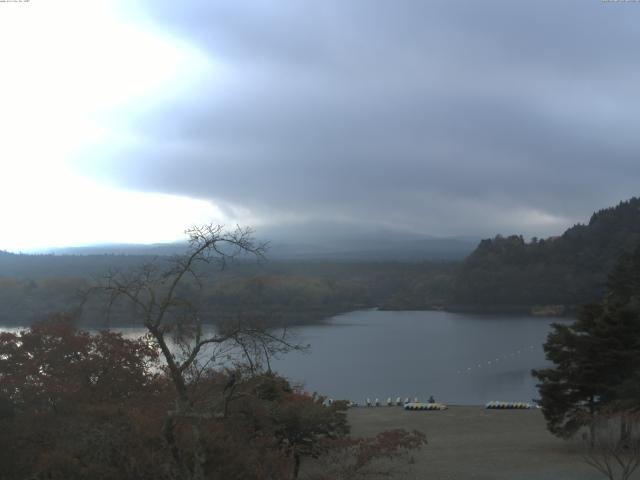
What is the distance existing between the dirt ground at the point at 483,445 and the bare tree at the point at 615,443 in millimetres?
303

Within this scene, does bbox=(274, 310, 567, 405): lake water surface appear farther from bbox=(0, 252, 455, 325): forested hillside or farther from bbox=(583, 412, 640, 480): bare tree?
bbox=(583, 412, 640, 480): bare tree

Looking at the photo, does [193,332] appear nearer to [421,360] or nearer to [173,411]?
[173,411]

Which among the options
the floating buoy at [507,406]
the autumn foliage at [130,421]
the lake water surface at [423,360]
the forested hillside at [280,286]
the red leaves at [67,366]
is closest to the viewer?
the autumn foliage at [130,421]

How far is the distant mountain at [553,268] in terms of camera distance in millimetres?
78125

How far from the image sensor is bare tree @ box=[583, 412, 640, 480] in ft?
35.8

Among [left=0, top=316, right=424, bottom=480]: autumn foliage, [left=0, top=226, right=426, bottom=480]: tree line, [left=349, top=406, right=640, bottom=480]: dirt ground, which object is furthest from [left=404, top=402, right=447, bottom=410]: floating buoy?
[left=0, top=226, right=426, bottom=480]: tree line

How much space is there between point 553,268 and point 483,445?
2771 inches

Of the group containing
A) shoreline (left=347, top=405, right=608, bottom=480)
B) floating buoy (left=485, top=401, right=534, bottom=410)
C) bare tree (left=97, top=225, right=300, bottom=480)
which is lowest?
floating buoy (left=485, top=401, right=534, bottom=410)

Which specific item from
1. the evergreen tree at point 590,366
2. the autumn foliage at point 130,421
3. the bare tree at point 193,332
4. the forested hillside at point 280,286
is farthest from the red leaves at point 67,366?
the forested hillside at point 280,286

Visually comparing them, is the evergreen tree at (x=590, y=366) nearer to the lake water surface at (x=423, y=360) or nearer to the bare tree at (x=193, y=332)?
the bare tree at (x=193, y=332)

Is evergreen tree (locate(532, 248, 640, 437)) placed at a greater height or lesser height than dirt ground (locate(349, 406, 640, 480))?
greater

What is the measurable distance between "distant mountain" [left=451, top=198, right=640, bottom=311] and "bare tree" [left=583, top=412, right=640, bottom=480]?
65.1 meters

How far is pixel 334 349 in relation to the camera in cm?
4569

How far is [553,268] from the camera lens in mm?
82375
